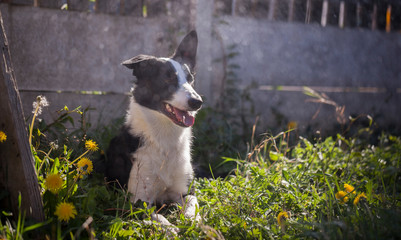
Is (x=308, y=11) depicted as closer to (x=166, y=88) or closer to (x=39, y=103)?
(x=166, y=88)

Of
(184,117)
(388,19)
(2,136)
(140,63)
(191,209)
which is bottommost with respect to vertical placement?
(191,209)

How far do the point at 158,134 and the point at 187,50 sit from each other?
0.77 m

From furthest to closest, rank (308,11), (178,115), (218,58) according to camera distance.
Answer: (308,11) < (218,58) < (178,115)

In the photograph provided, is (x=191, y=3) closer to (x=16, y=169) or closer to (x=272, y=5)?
(x=272, y=5)

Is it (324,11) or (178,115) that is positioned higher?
(324,11)

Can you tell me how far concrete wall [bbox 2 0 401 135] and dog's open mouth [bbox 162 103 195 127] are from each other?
1.04 m

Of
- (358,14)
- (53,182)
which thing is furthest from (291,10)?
(53,182)

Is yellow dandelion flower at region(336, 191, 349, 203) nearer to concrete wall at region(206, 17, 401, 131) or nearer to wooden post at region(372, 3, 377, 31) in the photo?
concrete wall at region(206, 17, 401, 131)

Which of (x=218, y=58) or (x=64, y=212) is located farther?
(x=218, y=58)

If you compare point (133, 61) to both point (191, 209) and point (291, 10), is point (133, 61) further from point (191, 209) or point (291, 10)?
point (291, 10)

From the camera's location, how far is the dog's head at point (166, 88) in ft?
8.43

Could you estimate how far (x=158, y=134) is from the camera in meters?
2.72

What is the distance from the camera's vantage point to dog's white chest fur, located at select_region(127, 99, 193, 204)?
2.59 meters

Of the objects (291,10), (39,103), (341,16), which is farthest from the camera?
(341,16)
